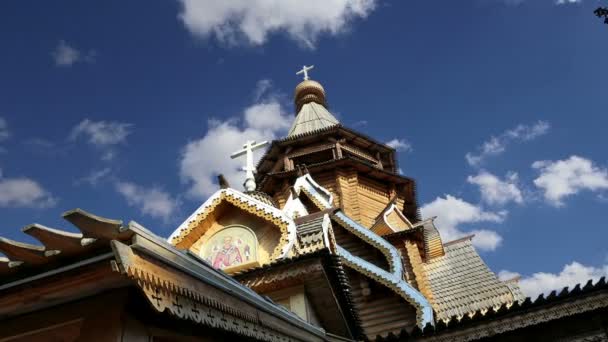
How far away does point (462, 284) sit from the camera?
46.2 feet

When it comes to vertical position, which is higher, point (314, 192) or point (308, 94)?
point (308, 94)

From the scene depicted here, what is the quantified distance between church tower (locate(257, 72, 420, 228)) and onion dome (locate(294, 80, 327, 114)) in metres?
3.30

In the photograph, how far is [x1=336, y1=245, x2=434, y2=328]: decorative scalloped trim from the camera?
9.97 metres

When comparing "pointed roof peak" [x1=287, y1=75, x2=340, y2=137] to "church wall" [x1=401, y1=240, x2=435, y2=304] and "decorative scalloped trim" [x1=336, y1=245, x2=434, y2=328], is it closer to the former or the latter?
"church wall" [x1=401, y1=240, x2=435, y2=304]

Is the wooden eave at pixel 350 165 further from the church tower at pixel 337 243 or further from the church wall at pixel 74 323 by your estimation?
the church wall at pixel 74 323

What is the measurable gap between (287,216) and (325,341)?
3.46 meters

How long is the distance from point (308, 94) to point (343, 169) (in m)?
8.94

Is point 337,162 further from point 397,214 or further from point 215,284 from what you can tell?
point 215,284

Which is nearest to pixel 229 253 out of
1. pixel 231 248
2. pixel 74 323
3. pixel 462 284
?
pixel 231 248

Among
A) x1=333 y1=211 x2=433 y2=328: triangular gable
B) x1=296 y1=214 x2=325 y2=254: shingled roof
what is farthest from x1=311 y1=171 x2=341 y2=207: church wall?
x1=296 y1=214 x2=325 y2=254: shingled roof

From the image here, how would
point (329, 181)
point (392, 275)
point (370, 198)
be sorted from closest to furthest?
point (392, 275) < point (329, 181) < point (370, 198)

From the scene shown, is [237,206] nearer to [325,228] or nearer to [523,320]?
[325,228]

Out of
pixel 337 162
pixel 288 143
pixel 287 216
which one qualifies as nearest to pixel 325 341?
pixel 287 216

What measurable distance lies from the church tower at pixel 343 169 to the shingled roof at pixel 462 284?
8.34 feet
